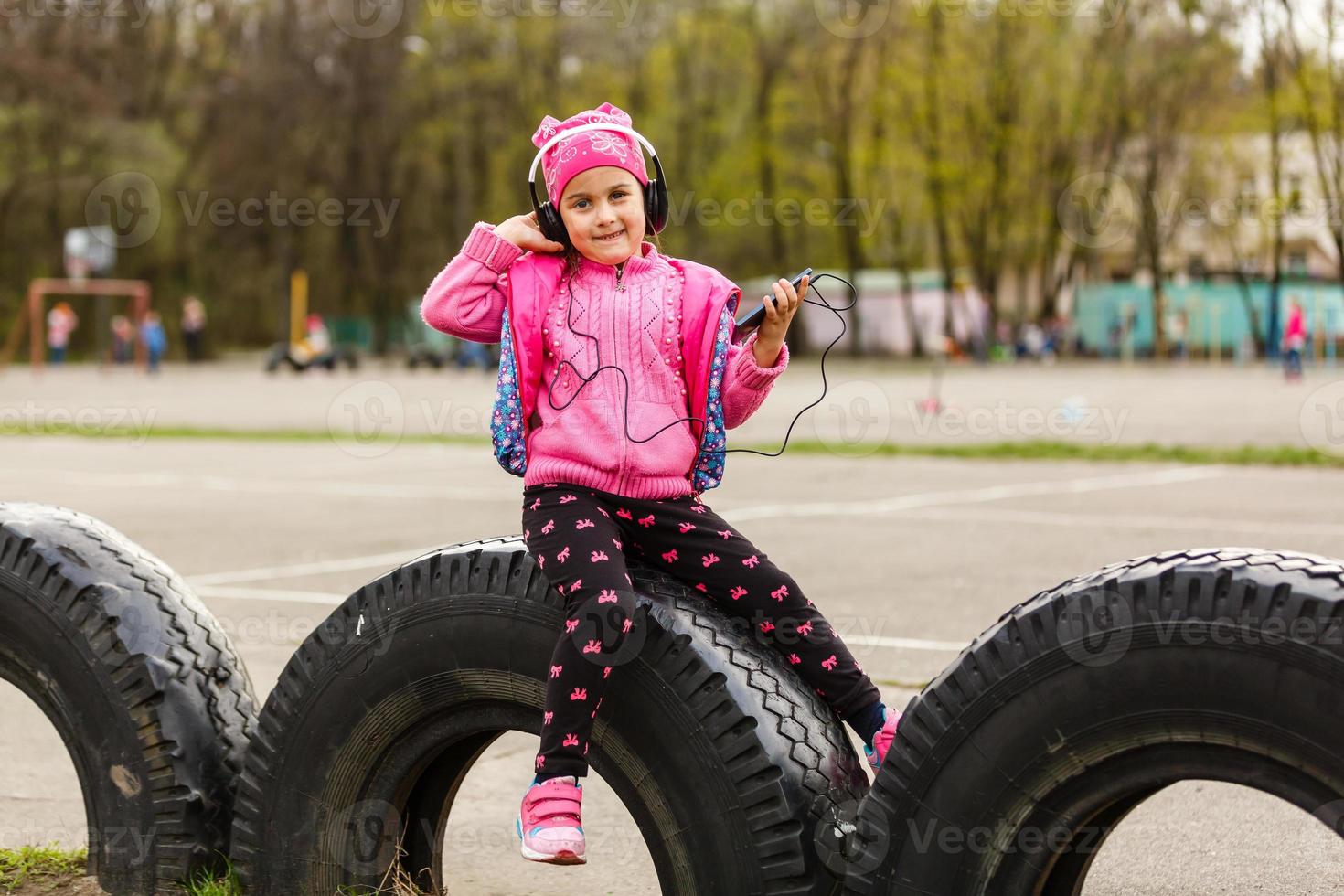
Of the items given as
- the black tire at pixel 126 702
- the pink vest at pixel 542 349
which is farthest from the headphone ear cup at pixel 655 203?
the black tire at pixel 126 702

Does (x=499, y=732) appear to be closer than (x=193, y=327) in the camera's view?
Yes

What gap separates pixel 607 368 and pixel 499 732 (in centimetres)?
76

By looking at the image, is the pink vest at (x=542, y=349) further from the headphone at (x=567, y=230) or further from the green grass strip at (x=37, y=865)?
the green grass strip at (x=37, y=865)

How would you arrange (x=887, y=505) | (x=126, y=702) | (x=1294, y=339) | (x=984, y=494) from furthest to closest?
(x=1294, y=339), (x=984, y=494), (x=887, y=505), (x=126, y=702)

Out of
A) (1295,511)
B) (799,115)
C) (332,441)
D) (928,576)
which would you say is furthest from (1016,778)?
(799,115)

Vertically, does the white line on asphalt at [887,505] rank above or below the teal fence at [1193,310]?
below

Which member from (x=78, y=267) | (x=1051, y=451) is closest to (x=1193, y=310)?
(x=78, y=267)

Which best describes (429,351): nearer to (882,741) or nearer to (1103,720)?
(882,741)

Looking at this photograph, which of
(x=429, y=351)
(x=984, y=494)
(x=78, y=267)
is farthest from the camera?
(x=429, y=351)

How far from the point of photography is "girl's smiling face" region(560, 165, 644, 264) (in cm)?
329

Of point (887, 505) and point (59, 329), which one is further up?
point (59, 329)

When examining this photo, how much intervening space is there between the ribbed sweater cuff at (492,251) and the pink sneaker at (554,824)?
1043mm

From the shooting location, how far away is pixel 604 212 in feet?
10.7

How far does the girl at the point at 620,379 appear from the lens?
318 centimetres
